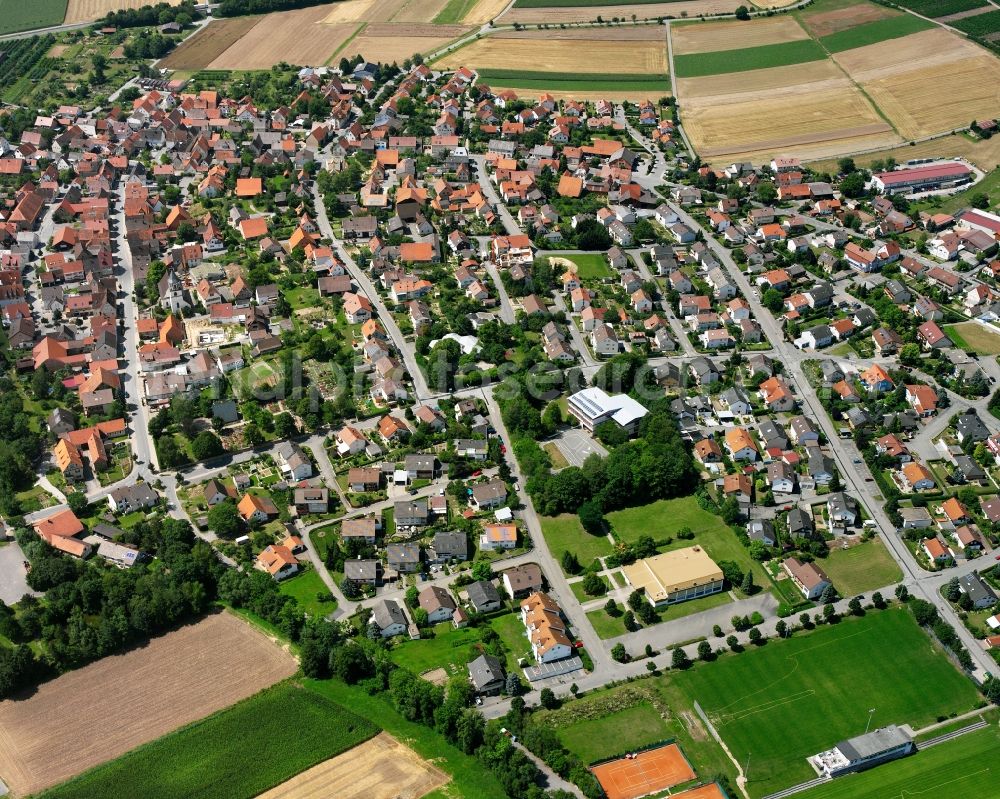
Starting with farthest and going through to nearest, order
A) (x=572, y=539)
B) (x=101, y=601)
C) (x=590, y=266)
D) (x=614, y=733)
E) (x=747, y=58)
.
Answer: (x=747, y=58) < (x=590, y=266) < (x=572, y=539) < (x=101, y=601) < (x=614, y=733)

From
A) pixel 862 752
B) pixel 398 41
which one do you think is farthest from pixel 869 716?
pixel 398 41

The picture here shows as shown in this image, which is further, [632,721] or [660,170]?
[660,170]

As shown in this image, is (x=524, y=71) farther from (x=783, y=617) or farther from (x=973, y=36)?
(x=783, y=617)

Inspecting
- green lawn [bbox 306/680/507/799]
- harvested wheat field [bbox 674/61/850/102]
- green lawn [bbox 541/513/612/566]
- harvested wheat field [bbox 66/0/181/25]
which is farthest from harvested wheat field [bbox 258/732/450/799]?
harvested wheat field [bbox 66/0/181/25]

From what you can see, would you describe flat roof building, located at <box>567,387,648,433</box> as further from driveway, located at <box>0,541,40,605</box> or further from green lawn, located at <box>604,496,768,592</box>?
driveway, located at <box>0,541,40,605</box>

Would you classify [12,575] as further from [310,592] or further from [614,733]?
[614,733]

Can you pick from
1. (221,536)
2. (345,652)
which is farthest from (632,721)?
(221,536)
